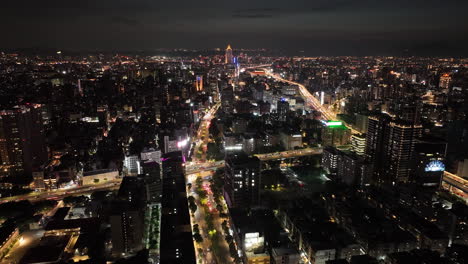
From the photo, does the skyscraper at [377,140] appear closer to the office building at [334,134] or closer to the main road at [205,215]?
the office building at [334,134]

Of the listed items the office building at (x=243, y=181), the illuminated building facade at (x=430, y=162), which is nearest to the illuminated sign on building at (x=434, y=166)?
the illuminated building facade at (x=430, y=162)

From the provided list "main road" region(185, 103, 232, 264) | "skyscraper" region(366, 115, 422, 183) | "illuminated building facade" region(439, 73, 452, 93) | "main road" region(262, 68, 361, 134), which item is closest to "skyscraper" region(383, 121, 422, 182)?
"skyscraper" region(366, 115, 422, 183)

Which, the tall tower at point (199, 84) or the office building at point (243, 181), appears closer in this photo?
the office building at point (243, 181)

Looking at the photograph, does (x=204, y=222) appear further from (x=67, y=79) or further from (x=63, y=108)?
(x=67, y=79)

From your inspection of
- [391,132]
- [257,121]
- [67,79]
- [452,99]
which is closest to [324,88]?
[452,99]

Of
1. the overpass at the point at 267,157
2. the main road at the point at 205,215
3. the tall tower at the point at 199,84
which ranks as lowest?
the main road at the point at 205,215

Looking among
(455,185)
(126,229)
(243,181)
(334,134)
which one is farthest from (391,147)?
(126,229)

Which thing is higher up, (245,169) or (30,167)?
(245,169)
